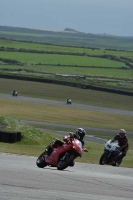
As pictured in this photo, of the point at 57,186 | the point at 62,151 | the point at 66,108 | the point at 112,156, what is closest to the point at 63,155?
the point at 62,151

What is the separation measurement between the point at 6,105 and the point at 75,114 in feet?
21.8

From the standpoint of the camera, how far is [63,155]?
1652cm

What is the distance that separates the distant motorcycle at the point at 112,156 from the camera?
67.5 feet

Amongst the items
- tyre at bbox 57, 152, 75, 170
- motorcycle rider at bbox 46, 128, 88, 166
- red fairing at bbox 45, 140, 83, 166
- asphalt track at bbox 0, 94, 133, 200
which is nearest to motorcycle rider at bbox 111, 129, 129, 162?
motorcycle rider at bbox 46, 128, 88, 166

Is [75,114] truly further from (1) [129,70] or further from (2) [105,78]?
(1) [129,70]

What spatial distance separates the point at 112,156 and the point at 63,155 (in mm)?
4369

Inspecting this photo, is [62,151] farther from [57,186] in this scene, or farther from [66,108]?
[66,108]

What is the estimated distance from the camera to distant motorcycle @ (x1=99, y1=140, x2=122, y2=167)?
2058cm

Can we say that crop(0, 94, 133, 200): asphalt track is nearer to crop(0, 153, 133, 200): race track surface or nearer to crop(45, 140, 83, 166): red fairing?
crop(0, 153, 133, 200): race track surface

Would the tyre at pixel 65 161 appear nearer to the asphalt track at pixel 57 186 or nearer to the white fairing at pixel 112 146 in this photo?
the asphalt track at pixel 57 186

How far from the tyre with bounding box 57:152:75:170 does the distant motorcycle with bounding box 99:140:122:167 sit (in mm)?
4348

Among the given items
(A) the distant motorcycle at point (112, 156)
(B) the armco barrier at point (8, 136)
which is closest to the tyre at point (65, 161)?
(A) the distant motorcycle at point (112, 156)

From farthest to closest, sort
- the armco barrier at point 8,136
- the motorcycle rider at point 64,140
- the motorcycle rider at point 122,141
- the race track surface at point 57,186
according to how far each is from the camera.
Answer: the armco barrier at point 8,136, the motorcycle rider at point 122,141, the motorcycle rider at point 64,140, the race track surface at point 57,186

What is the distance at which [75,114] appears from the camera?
A: 2327 inches
